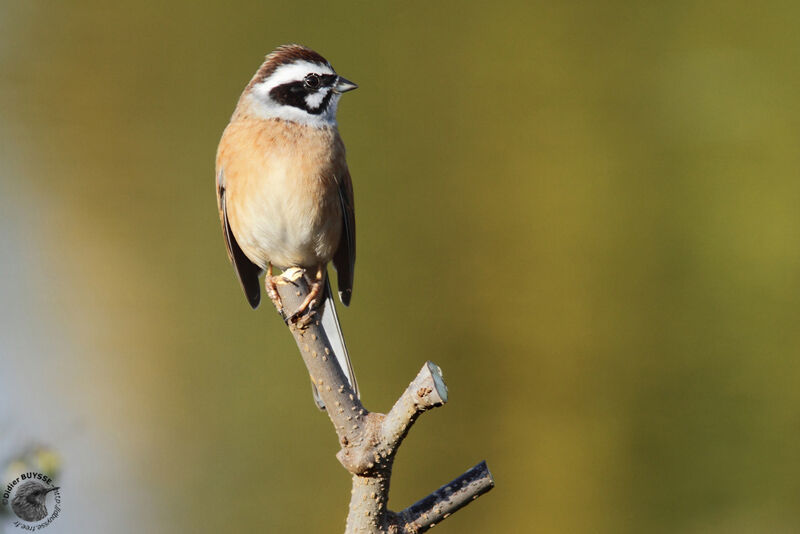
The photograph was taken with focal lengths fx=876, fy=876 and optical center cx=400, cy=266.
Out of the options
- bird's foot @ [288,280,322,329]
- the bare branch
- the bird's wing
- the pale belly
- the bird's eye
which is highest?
the bird's eye

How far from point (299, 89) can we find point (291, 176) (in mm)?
370

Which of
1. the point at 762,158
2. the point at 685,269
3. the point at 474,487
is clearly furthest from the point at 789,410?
the point at 474,487

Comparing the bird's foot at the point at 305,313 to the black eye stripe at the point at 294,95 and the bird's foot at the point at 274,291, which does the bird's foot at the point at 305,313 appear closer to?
the bird's foot at the point at 274,291

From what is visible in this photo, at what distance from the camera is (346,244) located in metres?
3.27

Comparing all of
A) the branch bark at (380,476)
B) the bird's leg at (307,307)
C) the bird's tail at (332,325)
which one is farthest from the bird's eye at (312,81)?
the branch bark at (380,476)

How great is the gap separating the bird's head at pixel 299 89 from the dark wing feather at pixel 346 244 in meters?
0.24

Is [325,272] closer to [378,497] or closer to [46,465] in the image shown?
[378,497]

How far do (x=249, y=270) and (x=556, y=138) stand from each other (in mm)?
2574

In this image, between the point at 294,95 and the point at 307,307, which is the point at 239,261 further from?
the point at 307,307

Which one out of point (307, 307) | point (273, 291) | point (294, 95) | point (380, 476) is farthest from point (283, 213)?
point (380, 476)

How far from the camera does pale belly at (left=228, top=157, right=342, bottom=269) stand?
2965 mm

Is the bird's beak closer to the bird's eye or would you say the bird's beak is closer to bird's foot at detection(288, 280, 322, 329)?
the bird's eye

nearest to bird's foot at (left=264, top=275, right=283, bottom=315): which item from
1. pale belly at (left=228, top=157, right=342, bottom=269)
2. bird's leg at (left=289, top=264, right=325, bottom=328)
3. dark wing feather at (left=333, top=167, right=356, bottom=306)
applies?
bird's leg at (left=289, top=264, right=325, bottom=328)

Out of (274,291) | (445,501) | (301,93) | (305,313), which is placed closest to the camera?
(445,501)
